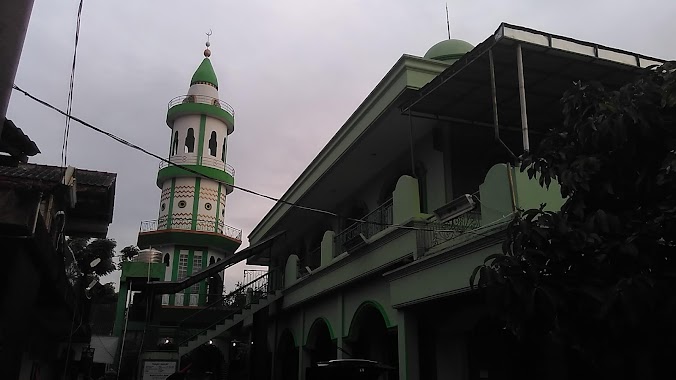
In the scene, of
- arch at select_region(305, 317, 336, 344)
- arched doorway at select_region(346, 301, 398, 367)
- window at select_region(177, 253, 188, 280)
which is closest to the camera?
arched doorway at select_region(346, 301, 398, 367)

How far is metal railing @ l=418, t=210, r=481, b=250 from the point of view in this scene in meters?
9.61

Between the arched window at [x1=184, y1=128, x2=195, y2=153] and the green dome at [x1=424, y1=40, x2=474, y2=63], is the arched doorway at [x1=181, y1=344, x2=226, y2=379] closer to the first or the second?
the arched window at [x1=184, y1=128, x2=195, y2=153]

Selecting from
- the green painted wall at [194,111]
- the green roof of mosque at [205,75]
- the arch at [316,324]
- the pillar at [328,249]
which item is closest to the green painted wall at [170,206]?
the green painted wall at [194,111]

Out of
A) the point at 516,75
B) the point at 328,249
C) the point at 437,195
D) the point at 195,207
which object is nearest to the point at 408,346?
the point at 437,195

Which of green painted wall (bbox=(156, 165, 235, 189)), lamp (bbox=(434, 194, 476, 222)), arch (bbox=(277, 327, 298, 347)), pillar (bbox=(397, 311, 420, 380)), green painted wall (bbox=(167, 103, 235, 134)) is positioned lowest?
pillar (bbox=(397, 311, 420, 380))

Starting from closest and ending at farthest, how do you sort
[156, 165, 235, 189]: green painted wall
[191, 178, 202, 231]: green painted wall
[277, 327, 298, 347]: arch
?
[277, 327, 298, 347]: arch, [191, 178, 202, 231]: green painted wall, [156, 165, 235, 189]: green painted wall

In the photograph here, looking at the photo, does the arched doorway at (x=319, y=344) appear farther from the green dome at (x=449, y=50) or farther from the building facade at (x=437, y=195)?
the green dome at (x=449, y=50)

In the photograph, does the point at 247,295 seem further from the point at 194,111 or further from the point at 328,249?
the point at 194,111

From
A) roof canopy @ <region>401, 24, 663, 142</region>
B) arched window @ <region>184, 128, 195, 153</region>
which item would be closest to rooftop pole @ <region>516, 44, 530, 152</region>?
roof canopy @ <region>401, 24, 663, 142</region>

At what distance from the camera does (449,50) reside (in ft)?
48.7

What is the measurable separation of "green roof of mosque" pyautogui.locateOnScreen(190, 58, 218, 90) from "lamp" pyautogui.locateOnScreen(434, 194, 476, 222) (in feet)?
84.6

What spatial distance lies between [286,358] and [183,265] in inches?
453

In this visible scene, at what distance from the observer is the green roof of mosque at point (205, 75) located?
3344 cm

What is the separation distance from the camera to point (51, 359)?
1415 cm
